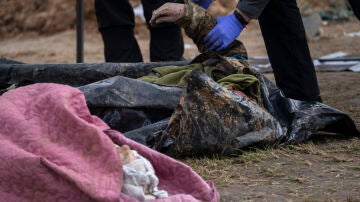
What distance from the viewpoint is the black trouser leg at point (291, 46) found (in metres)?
3.10

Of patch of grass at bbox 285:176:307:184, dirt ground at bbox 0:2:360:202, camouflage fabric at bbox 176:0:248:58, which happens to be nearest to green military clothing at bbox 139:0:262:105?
camouflage fabric at bbox 176:0:248:58

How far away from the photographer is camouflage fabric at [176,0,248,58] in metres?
2.83

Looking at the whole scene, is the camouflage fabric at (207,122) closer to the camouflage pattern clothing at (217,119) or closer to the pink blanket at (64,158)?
the camouflage pattern clothing at (217,119)

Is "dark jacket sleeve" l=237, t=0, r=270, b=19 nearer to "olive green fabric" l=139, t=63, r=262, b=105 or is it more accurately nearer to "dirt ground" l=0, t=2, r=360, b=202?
"olive green fabric" l=139, t=63, r=262, b=105

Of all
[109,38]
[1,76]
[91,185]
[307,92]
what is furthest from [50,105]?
[109,38]

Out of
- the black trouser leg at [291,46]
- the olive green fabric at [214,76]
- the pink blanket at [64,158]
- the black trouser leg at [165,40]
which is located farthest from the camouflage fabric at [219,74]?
the black trouser leg at [165,40]

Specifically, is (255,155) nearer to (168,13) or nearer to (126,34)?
(168,13)

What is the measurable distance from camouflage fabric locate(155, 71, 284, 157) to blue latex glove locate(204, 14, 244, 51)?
1.22 ft

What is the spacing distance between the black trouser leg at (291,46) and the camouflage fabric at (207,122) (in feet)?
2.35

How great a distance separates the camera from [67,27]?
9742 millimetres

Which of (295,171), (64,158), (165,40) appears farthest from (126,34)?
(64,158)

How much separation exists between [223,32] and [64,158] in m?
1.18

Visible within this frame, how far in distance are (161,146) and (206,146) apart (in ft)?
0.52

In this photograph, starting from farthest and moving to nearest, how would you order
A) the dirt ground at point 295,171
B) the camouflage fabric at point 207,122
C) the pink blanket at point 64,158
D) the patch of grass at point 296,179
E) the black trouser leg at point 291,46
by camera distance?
the black trouser leg at point 291,46
the camouflage fabric at point 207,122
the patch of grass at point 296,179
the dirt ground at point 295,171
the pink blanket at point 64,158
